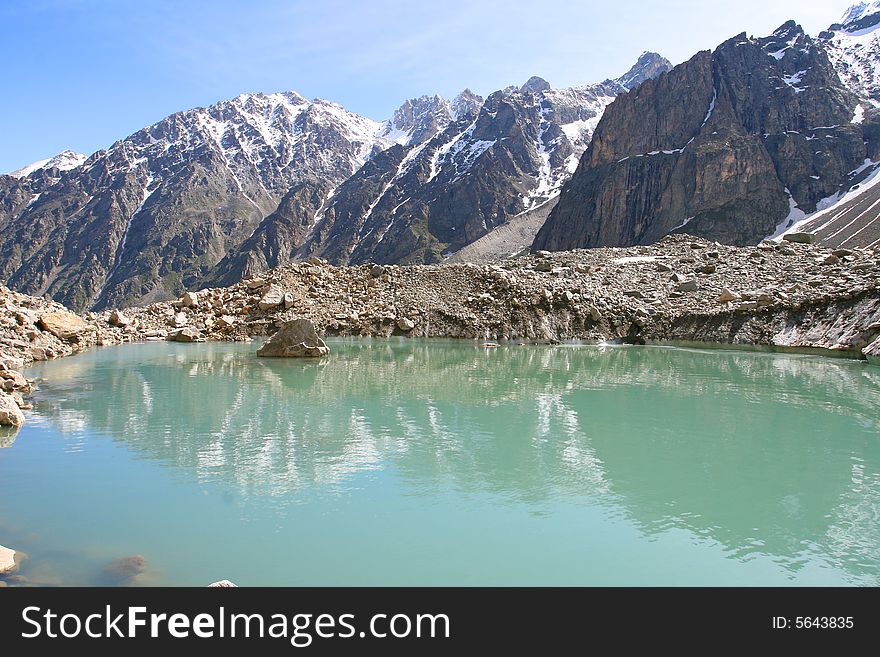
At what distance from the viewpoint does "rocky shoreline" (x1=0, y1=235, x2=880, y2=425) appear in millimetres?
33531

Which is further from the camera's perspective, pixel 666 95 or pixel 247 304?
pixel 666 95

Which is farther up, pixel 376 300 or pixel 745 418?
pixel 376 300

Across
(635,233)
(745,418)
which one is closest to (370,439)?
(745,418)

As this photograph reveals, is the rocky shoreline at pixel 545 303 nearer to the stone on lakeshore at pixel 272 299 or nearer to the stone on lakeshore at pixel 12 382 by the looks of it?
the stone on lakeshore at pixel 272 299

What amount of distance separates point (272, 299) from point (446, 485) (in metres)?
34.2

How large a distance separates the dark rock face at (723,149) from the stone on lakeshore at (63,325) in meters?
133

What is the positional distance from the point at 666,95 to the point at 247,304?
158737 mm

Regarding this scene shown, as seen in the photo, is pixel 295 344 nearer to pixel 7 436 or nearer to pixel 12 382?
pixel 12 382

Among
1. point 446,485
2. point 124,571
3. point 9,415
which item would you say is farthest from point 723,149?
point 124,571

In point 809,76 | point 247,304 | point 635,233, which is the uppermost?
point 809,76

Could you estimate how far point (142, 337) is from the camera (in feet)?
125

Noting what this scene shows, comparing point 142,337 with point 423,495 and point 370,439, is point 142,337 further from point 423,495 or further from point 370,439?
point 423,495

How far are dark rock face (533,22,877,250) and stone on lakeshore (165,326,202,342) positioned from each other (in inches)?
4993
